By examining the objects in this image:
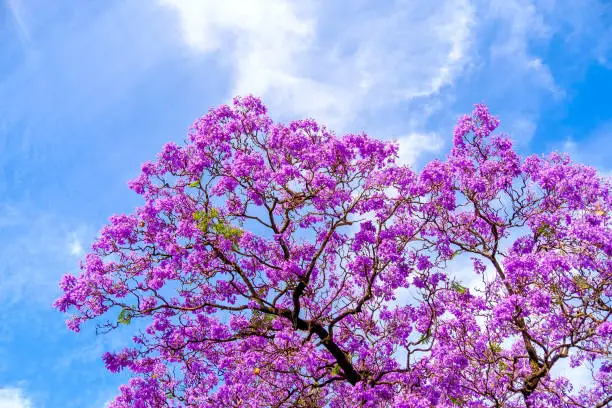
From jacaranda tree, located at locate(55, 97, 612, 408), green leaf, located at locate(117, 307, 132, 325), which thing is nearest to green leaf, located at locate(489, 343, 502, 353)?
jacaranda tree, located at locate(55, 97, 612, 408)

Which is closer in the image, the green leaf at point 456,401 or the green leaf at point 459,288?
the green leaf at point 456,401

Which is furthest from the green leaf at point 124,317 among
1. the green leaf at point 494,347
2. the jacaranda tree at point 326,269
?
the green leaf at point 494,347

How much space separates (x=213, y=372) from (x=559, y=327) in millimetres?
9958

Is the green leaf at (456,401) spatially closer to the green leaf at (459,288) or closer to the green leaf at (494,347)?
the green leaf at (494,347)

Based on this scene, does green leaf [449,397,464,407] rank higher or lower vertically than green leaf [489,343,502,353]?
lower

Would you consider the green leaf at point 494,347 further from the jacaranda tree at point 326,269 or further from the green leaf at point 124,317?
the green leaf at point 124,317

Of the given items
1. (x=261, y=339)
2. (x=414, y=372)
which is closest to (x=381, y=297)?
(x=414, y=372)

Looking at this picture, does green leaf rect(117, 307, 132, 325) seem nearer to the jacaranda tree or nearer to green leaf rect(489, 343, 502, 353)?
the jacaranda tree

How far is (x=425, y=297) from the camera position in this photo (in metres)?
17.2

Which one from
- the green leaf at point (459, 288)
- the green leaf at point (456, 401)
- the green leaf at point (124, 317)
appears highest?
the green leaf at point (124, 317)

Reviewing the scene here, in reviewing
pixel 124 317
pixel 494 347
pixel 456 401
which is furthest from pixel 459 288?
pixel 124 317

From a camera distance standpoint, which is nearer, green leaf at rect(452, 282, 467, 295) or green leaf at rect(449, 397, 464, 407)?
green leaf at rect(449, 397, 464, 407)

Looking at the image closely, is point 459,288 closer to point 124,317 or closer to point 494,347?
point 494,347

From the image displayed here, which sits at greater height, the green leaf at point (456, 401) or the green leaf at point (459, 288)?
the green leaf at point (459, 288)
